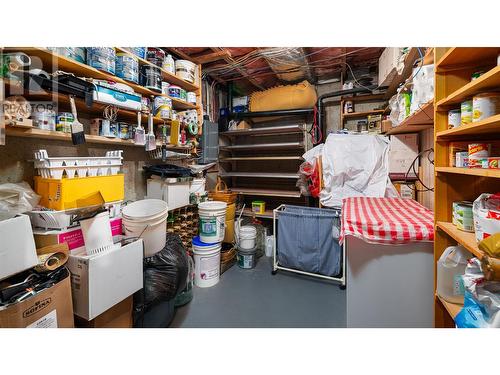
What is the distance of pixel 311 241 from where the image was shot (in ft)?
7.68

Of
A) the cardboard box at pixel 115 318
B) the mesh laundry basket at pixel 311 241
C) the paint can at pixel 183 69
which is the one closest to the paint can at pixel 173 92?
the paint can at pixel 183 69

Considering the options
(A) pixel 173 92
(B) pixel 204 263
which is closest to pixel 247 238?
(B) pixel 204 263

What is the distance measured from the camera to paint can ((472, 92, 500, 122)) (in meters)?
0.79

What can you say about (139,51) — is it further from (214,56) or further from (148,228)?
(148,228)

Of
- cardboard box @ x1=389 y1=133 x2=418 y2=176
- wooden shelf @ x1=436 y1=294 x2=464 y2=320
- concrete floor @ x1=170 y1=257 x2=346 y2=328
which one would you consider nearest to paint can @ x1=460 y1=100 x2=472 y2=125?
wooden shelf @ x1=436 y1=294 x2=464 y2=320

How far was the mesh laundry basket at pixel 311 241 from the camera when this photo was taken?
229 cm

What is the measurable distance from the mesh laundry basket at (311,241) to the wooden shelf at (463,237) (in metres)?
1.17

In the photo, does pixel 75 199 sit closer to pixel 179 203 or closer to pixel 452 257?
pixel 179 203

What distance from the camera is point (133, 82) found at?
1721 mm

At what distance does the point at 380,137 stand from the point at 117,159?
101 inches

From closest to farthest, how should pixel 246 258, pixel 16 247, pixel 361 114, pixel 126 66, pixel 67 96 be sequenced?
pixel 16 247 → pixel 67 96 → pixel 126 66 → pixel 246 258 → pixel 361 114

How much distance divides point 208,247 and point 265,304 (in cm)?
77

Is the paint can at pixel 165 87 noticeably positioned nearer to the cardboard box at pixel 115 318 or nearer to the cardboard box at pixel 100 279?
the cardboard box at pixel 100 279

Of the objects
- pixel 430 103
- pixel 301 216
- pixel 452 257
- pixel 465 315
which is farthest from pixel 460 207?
pixel 301 216
